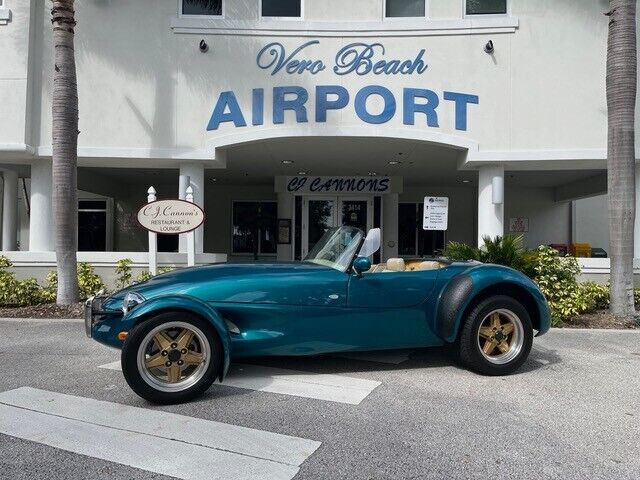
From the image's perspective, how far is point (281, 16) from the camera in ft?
32.7

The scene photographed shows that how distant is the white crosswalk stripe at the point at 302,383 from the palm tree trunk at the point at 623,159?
543 centimetres

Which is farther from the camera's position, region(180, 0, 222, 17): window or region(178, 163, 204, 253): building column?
region(178, 163, 204, 253): building column

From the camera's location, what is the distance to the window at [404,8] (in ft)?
32.5

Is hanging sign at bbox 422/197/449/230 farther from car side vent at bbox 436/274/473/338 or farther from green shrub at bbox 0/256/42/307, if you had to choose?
green shrub at bbox 0/256/42/307

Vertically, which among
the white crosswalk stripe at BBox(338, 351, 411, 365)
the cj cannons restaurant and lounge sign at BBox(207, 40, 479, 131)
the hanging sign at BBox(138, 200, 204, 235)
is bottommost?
the white crosswalk stripe at BBox(338, 351, 411, 365)

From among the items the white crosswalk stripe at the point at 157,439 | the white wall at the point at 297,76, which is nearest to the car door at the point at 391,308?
the white crosswalk stripe at the point at 157,439

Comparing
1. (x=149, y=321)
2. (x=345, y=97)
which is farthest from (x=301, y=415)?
(x=345, y=97)

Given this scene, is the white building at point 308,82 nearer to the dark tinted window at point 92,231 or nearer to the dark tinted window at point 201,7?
the dark tinted window at point 201,7

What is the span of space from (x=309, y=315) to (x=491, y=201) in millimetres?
7018

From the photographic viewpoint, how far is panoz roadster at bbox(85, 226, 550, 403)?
3.87 metres

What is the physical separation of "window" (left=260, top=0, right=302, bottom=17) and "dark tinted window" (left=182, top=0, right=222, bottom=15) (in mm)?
923

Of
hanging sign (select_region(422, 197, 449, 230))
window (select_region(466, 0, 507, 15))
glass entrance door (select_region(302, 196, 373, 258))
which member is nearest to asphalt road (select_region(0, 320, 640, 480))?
hanging sign (select_region(422, 197, 449, 230))

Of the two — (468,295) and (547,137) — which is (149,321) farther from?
(547,137)

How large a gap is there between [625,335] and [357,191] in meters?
9.16
